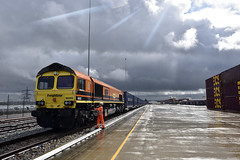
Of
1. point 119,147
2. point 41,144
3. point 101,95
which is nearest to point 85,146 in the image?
point 119,147

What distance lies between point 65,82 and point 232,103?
104 feet

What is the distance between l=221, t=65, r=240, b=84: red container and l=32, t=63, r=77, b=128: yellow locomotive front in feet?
96.5

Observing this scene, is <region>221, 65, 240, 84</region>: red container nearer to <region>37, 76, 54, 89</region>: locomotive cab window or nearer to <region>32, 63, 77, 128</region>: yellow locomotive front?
<region>32, 63, 77, 128</region>: yellow locomotive front

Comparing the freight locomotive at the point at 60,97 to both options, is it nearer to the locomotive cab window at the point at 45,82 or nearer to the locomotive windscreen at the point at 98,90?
the locomotive cab window at the point at 45,82

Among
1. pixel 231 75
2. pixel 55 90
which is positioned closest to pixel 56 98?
pixel 55 90

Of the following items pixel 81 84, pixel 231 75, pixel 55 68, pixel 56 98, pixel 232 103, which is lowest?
pixel 232 103

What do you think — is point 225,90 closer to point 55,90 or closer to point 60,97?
point 60,97

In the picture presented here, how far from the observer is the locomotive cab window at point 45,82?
1182 centimetres

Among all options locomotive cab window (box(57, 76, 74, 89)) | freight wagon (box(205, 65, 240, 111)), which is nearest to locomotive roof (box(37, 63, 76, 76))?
locomotive cab window (box(57, 76, 74, 89))

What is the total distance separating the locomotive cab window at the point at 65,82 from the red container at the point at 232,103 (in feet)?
97.4

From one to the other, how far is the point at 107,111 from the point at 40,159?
13022mm

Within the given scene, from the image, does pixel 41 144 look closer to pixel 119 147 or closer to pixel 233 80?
pixel 119 147

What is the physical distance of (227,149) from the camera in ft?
23.9

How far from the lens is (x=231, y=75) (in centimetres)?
3244
